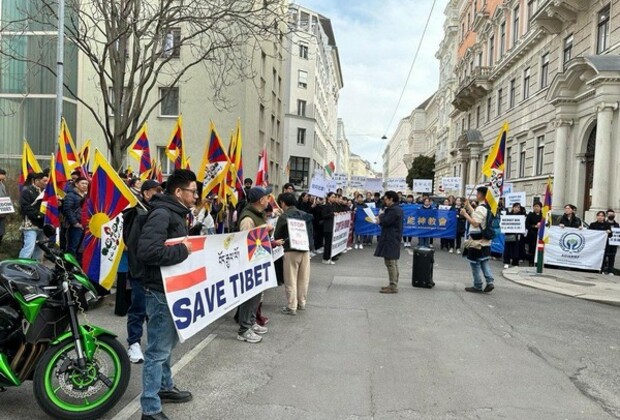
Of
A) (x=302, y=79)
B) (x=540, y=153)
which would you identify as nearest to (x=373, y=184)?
(x=540, y=153)

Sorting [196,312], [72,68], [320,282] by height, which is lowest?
[320,282]

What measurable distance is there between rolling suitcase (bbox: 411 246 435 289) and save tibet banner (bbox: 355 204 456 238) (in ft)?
25.8

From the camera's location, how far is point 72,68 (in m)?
25.9

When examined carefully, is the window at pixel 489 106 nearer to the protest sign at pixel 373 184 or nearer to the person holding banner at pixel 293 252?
the protest sign at pixel 373 184

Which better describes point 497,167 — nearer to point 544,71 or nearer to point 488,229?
point 488,229

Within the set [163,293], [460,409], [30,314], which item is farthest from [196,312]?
[460,409]

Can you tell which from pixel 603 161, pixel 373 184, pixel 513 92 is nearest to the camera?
pixel 603 161

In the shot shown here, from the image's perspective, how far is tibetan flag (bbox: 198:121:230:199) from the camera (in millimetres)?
9477

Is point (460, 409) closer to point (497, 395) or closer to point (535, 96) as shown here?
point (497, 395)

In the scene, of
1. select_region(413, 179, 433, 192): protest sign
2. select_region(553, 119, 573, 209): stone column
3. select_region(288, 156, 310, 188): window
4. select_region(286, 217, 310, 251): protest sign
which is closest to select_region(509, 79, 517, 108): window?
select_region(413, 179, 433, 192): protest sign

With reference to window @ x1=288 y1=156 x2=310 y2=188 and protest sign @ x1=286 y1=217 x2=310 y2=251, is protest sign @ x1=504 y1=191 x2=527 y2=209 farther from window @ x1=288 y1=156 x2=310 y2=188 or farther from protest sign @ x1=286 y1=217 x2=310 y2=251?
window @ x1=288 y1=156 x2=310 y2=188

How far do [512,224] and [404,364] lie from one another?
33.2 ft

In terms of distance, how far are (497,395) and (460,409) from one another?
54 centimetres

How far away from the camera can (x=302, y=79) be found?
56.0m
